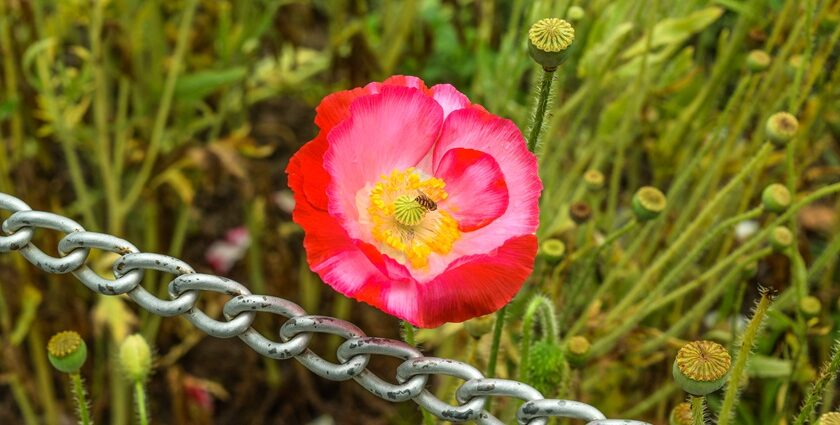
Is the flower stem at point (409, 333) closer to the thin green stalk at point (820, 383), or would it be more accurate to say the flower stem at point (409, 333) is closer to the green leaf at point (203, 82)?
the thin green stalk at point (820, 383)

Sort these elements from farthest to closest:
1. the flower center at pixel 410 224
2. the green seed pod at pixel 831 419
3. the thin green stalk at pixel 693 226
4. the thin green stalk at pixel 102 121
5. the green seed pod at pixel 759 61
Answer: the thin green stalk at pixel 102 121, the green seed pod at pixel 759 61, the thin green stalk at pixel 693 226, the flower center at pixel 410 224, the green seed pod at pixel 831 419

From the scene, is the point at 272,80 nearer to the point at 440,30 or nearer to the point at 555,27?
the point at 440,30

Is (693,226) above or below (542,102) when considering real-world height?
below

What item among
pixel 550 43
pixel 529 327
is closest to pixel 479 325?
pixel 529 327

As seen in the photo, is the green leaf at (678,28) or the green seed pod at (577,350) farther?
the green leaf at (678,28)

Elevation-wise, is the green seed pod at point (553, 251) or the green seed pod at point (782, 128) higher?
the green seed pod at point (782, 128)

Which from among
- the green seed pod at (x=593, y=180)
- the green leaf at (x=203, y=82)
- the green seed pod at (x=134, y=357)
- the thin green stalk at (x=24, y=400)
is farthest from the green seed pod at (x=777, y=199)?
the thin green stalk at (x=24, y=400)

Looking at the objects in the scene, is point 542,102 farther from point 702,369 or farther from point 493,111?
point 493,111

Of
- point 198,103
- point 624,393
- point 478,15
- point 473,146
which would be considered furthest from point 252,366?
point 473,146
